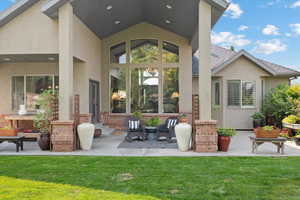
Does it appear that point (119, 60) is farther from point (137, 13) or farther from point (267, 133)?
point (267, 133)

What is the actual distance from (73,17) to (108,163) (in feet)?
17.0

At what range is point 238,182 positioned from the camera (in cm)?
474

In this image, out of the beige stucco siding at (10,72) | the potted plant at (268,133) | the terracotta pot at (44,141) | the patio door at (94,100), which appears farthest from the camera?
the patio door at (94,100)

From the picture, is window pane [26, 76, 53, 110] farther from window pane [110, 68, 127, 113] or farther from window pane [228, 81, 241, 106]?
window pane [228, 81, 241, 106]

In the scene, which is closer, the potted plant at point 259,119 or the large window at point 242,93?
the potted plant at point 259,119

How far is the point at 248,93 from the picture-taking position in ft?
43.3

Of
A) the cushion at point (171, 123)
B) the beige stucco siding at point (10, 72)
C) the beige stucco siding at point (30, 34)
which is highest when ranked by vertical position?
the beige stucco siding at point (30, 34)

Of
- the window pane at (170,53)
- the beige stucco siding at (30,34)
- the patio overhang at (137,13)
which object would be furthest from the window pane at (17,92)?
the window pane at (170,53)

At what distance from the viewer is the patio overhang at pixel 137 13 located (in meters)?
8.11

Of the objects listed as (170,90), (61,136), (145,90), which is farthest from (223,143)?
(145,90)

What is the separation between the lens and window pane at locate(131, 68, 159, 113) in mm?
12609

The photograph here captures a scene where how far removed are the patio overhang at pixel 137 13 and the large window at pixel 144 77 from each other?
102cm

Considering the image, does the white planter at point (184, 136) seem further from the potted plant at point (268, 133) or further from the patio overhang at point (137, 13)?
the patio overhang at point (137, 13)

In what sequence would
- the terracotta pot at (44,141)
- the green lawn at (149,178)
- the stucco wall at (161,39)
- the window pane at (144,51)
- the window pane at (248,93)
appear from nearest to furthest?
the green lawn at (149,178) → the terracotta pot at (44,141) → the stucco wall at (161,39) → the window pane at (144,51) → the window pane at (248,93)
